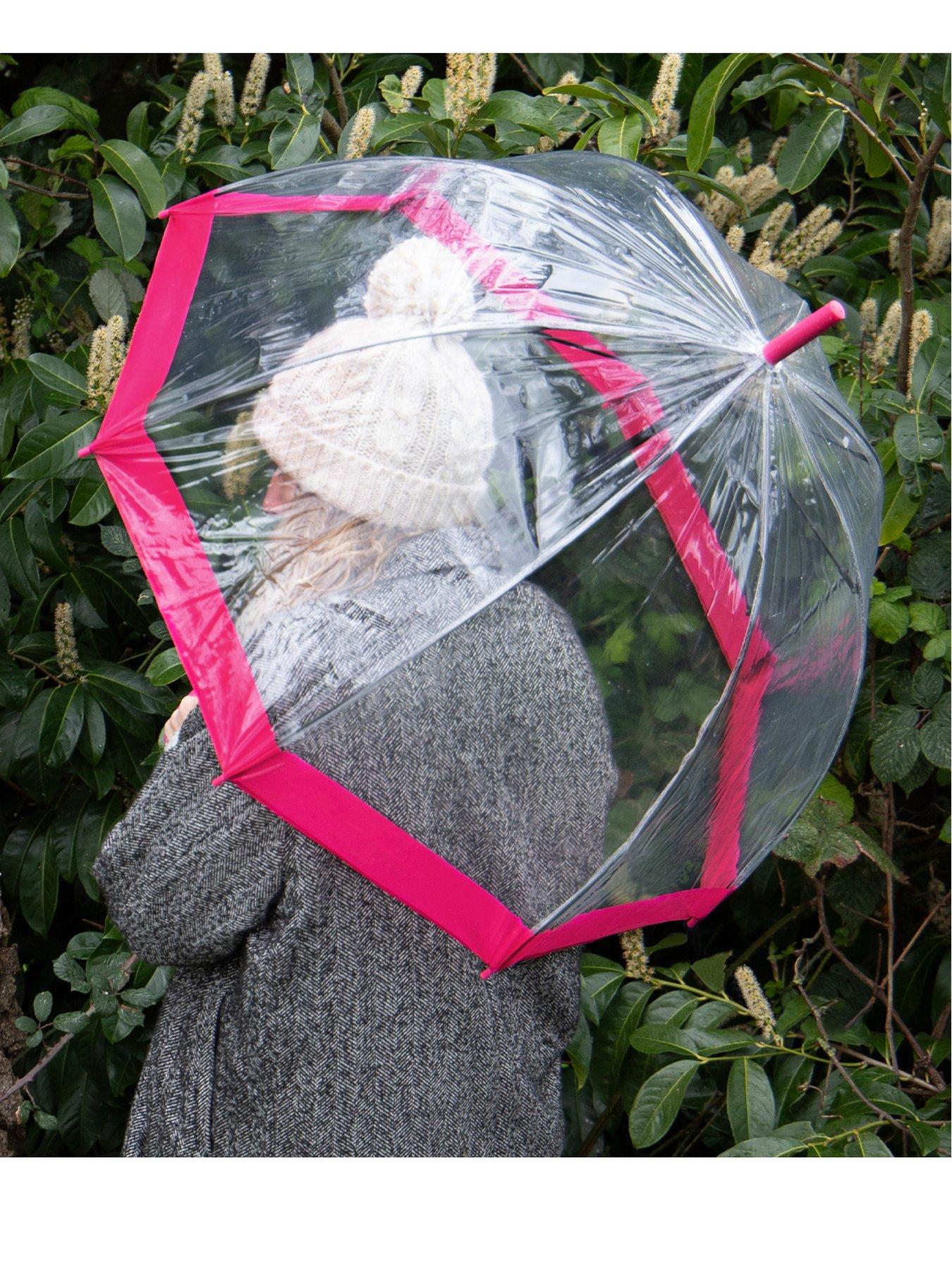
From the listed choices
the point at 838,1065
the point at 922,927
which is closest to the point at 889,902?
the point at 922,927

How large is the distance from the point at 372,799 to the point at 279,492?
301mm

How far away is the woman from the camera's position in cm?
108

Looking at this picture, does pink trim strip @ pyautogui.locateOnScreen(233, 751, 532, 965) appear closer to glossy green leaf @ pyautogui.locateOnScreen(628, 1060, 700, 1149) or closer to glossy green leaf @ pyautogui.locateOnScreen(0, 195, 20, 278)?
glossy green leaf @ pyautogui.locateOnScreen(628, 1060, 700, 1149)

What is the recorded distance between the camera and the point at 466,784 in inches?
46.5

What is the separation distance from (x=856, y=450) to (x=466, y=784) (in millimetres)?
603

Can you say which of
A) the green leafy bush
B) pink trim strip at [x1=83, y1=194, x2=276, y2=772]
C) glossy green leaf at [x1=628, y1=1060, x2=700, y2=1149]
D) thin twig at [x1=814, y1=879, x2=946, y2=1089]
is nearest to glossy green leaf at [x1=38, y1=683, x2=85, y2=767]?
the green leafy bush

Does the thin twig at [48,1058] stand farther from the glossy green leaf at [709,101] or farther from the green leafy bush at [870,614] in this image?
the glossy green leaf at [709,101]

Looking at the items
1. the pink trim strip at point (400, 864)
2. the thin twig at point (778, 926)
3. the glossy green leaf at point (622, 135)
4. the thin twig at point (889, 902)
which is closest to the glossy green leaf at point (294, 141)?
the glossy green leaf at point (622, 135)

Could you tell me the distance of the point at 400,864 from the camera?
46.3 inches

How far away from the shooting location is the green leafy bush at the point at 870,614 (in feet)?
5.88

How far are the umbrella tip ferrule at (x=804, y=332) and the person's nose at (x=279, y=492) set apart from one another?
0.46m

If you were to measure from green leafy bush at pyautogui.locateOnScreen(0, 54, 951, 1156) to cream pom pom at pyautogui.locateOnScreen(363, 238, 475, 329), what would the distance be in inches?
22.3

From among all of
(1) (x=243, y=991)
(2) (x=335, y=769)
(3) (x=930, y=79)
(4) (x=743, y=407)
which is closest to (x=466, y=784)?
(2) (x=335, y=769)

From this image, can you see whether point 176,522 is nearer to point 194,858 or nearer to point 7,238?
point 194,858
